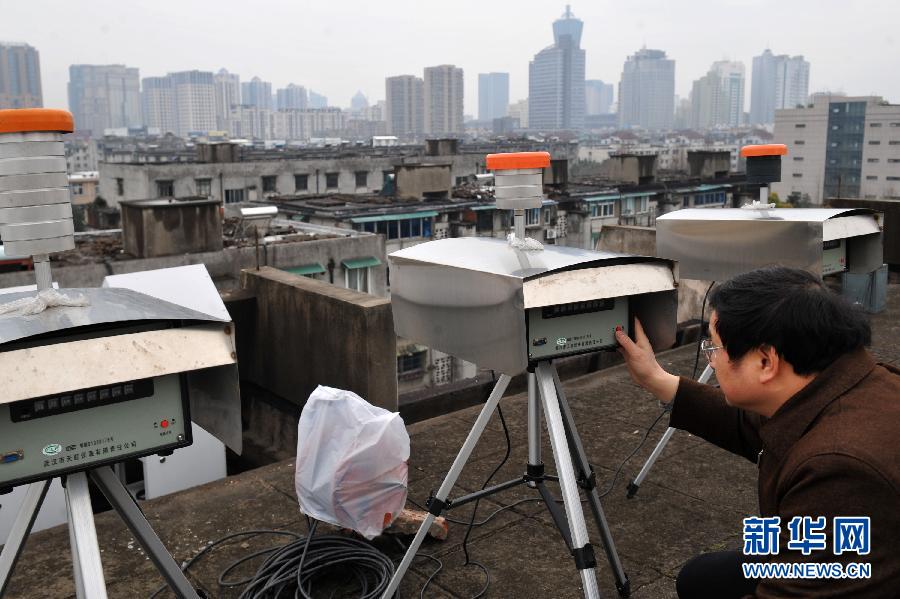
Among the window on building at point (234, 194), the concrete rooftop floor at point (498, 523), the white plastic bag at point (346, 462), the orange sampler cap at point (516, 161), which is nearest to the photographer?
the orange sampler cap at point (516, 161)

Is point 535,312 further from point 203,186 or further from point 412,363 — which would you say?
point 203,186

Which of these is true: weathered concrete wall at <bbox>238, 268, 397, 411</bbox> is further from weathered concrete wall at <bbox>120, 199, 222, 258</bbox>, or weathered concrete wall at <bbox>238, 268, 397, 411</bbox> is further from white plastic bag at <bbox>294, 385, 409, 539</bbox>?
weathered concrete wall at <bbox>120, 199, 222, 258</bbox>

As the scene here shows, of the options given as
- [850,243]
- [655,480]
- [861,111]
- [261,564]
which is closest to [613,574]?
[655,480]

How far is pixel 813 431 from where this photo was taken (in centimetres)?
178

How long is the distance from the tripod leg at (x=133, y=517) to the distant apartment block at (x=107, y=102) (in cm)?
20073

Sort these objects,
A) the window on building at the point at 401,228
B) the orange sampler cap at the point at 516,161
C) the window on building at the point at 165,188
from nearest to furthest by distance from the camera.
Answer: the orange sampler cap at the point at 516,161
the window on building at the point at 401,228
the window on building at the point at 165,188

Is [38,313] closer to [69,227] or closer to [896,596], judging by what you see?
[69,227]

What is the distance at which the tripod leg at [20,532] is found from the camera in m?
2.43

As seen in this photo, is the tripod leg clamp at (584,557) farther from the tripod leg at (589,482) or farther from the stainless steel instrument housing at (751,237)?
the stainless steel instrument housing at (751,237)

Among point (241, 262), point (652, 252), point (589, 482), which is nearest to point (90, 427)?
point (589, 482)

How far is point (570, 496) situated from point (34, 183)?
1.95 m

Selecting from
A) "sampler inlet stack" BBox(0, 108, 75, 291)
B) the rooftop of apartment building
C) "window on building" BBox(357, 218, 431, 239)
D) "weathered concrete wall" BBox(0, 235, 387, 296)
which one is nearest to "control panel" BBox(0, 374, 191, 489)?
"sampler inlet stack" BBox(0, 108, 75, 291)

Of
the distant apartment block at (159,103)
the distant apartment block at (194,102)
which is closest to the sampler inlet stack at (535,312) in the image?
the distant apartment block at (194,102)

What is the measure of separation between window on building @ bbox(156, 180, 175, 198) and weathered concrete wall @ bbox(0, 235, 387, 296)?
22107mm
